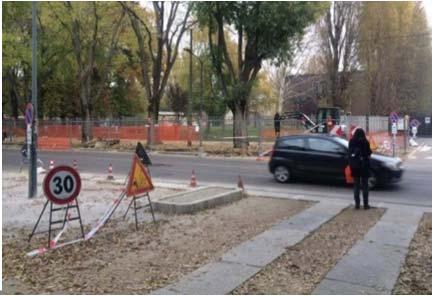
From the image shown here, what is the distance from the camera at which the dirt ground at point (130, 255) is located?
569 cm

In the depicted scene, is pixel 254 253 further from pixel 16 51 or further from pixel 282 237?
pixel 16 51

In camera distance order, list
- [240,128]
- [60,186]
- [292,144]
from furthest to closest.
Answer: [240,128] → [292,144] → [60,186]

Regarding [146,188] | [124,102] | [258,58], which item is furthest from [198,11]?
[124,102]

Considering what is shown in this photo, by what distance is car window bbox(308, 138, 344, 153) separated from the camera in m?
14.7

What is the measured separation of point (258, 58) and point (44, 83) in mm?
28055

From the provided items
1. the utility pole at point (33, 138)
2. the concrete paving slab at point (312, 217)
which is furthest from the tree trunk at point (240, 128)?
the concrete paving slab at point (312, 217)

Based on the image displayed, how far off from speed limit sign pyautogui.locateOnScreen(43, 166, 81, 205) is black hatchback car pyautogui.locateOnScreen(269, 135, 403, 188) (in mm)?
9042

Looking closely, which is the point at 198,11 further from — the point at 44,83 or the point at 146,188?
the point at 44,83

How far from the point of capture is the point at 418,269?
6.36 meters

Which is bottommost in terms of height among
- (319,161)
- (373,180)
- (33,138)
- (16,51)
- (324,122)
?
(373,180)

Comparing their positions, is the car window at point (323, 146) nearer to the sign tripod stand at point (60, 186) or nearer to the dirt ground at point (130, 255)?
the dirt ground at point (130, 255)

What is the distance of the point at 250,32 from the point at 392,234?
1967cm

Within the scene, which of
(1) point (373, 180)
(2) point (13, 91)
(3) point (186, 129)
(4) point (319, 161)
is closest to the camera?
(1) point (373, 180)

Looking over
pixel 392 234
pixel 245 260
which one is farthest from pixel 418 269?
pixel 245 260
